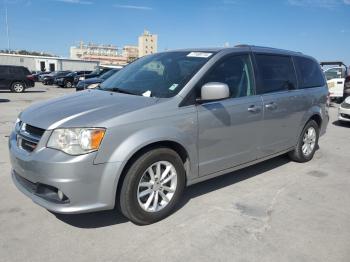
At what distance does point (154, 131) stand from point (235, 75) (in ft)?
5.04

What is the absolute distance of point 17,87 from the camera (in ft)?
72.4

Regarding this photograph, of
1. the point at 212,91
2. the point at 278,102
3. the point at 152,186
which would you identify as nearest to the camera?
the point at 152,186

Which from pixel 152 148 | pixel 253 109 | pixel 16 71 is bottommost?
pixel 152 148

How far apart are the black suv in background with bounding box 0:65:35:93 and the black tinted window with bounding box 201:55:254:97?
66.5 ft

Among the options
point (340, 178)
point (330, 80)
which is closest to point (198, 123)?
point (340, 178)

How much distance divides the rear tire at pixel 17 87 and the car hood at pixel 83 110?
779 inches

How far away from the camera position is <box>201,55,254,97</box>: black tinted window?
423 cm

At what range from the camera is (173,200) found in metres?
3.89

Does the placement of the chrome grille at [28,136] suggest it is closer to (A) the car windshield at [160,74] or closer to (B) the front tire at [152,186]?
(B) the front tire at [152,186]

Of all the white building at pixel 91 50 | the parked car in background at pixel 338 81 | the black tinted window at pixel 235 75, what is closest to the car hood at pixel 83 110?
the black tinted window at pixel 235 75

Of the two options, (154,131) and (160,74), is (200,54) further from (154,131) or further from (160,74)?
(154,131)

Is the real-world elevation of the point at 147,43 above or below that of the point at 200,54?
above

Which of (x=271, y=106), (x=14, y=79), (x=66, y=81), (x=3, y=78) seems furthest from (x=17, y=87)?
(x=271, y=106)

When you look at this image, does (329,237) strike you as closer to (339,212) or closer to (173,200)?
(339,212)
